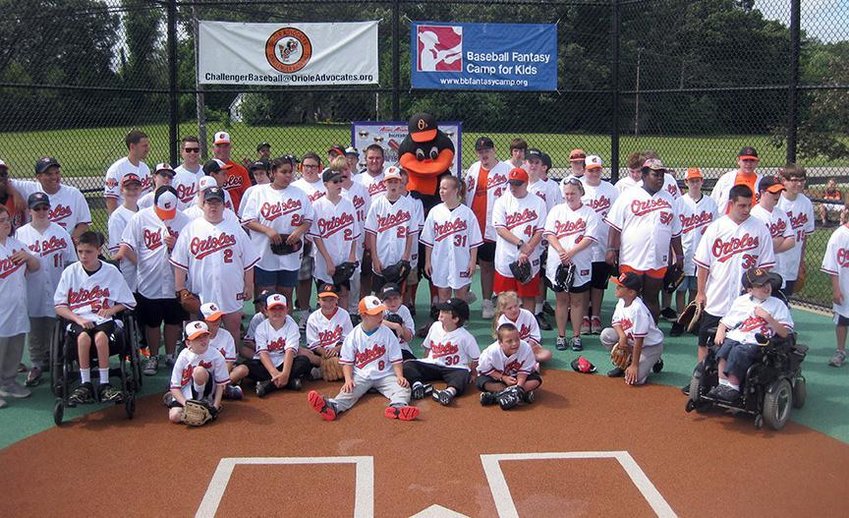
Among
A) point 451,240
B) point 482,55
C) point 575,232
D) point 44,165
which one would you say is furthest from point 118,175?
point 482,55

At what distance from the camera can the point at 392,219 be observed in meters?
8.70

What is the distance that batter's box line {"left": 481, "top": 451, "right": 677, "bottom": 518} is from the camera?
491 centimetres

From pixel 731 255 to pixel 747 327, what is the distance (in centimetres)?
83

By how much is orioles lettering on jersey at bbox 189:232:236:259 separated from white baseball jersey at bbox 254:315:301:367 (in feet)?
2.50

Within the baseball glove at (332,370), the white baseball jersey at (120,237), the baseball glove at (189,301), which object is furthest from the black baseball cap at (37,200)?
the baseball glove at (332,370)

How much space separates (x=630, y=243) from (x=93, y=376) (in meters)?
5.03

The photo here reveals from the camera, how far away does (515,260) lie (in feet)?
28.0

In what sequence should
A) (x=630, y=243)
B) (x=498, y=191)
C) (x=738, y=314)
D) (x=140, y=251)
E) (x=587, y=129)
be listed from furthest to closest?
1. (x=587, y=129)
2. (x=498, y=191)
3. (x=630, y=243)
4. (x=140, y=251)
5. (x=738, y=314)

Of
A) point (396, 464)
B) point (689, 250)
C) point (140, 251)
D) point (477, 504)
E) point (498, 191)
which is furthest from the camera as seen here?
point (498, 191)

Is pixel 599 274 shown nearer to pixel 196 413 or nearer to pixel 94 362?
pixel 196 413

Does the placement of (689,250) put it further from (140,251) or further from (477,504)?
(140,251)

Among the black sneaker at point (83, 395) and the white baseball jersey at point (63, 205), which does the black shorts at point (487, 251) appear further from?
the black sneaker at point (83, 395)

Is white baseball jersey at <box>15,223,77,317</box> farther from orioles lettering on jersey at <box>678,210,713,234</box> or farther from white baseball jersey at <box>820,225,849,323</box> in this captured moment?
white baseball jersey at <box>820,225,849,323</box>

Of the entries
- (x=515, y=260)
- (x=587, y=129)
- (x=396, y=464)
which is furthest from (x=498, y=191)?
(x=587, y=129)
